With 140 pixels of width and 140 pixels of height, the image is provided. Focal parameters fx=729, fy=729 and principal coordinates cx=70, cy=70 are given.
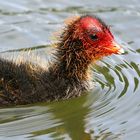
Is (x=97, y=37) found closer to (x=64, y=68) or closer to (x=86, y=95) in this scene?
(x=64, y=68)


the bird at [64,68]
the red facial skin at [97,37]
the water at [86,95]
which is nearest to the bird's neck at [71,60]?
the bird at [64,68]

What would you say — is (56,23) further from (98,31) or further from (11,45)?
(98,31)

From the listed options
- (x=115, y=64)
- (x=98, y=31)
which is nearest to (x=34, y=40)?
(x=115, y=64)

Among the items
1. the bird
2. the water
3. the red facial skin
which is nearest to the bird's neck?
the bird

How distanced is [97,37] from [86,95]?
0.92m

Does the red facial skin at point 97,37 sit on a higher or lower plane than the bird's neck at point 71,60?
higher

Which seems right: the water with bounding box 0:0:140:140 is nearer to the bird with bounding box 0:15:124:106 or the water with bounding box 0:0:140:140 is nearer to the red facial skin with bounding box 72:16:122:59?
the bird with bounding box 0:15:124:106

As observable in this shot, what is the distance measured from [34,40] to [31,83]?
238cm

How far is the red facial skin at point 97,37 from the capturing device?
10.1m

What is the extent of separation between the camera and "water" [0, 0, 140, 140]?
956cm

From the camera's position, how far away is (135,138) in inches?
371

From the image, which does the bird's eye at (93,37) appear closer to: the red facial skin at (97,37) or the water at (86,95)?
the red facial skin at (97,37)

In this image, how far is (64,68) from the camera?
10.3 meters

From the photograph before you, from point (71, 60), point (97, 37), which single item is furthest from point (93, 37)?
point (71, 60)
